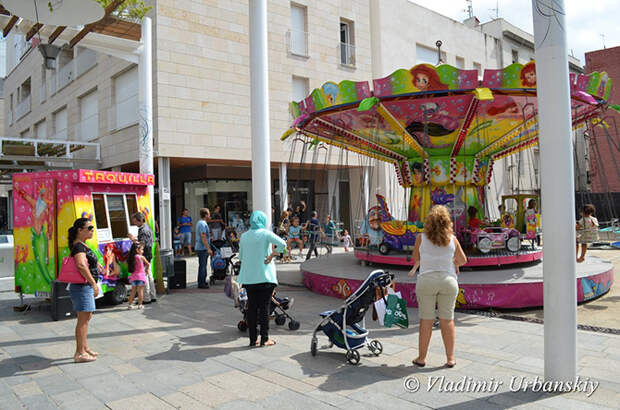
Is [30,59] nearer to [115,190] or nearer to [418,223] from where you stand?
[115,190]

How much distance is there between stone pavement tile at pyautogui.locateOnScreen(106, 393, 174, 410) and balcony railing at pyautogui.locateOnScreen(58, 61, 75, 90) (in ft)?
76.1

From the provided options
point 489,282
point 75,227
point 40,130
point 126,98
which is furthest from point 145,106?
point 40,130

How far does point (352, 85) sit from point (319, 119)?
1815 mm

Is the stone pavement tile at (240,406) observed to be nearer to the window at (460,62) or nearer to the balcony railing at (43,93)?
the window at (460,62)

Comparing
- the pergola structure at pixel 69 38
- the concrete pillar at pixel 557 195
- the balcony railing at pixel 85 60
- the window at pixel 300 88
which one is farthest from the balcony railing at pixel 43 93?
the concrete pillar at pixel 557 195

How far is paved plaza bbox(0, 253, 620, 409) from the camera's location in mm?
4125

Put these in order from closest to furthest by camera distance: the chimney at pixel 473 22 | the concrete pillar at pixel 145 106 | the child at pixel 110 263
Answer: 1. the child at pixel 110 263
2. the concrete pillar at pixel 145 106
3. the chimney at pixel 473 22

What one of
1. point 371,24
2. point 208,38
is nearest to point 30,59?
point 208,38

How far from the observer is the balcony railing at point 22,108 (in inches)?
1254

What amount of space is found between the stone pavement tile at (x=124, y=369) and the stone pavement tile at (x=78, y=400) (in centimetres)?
53

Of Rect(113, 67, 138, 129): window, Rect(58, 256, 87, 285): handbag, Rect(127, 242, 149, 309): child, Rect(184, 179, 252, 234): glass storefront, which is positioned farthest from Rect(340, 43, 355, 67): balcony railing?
Rect(58, 256, 87, 285): handbag

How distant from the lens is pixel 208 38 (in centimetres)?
1838

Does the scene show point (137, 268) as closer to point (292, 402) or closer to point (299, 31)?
point (292, 402)

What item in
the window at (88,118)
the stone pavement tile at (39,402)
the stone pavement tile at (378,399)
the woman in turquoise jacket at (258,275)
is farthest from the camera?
the window at (88,118)
